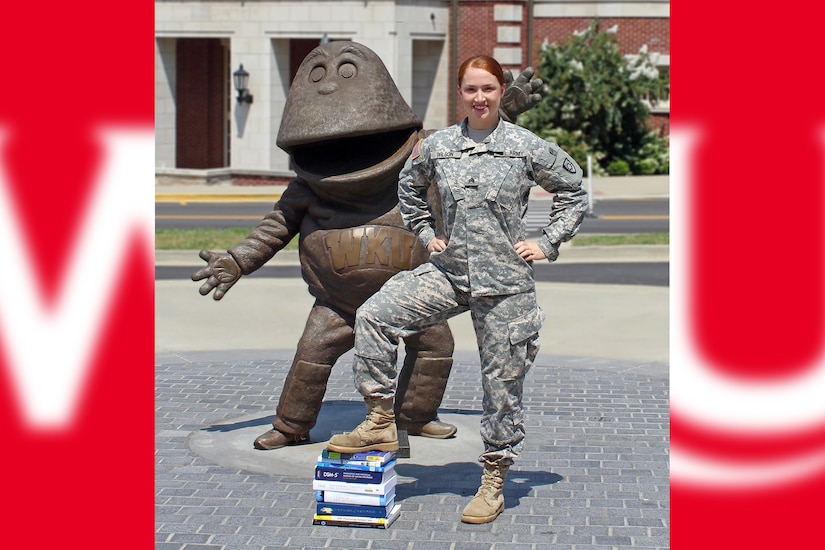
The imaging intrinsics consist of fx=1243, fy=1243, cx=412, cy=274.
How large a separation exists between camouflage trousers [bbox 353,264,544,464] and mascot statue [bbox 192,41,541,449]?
3.13 feet

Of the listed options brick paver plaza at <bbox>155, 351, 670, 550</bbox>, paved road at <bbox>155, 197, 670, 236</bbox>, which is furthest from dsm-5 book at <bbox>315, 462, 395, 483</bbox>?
paved road at <bbox>155, 197, 670, 236</bbox>

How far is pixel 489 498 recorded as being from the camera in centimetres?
544

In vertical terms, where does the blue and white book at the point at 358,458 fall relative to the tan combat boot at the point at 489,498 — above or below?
above

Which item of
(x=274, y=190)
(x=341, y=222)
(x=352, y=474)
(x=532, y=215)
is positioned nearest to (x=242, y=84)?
(x=274, y=190)

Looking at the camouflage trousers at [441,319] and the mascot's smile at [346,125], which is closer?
the camouflage trousers at [441,319]

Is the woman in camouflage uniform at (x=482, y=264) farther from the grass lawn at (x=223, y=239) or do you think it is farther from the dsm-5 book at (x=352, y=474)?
the grass lawn at (x=223, y=239)

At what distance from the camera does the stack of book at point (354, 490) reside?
5.30 metres

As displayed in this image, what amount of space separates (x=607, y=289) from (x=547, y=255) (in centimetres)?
766

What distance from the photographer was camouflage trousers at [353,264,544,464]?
17.1ft

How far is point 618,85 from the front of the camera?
27.7 m

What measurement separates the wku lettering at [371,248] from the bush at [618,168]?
72.4 ft

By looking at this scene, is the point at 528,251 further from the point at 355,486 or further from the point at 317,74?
the point at 317,74
